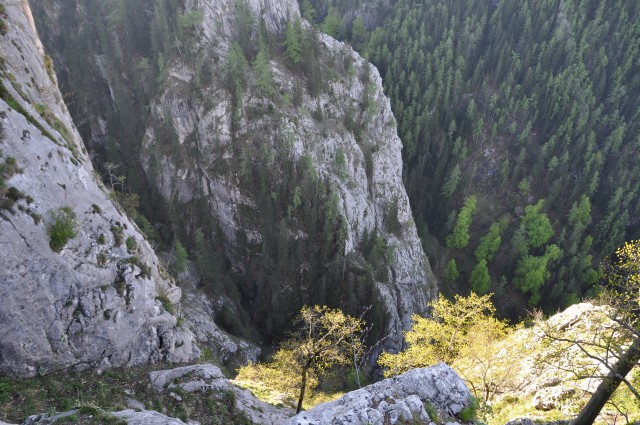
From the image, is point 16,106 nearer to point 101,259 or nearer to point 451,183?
point 101,259

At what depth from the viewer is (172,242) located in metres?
63.1

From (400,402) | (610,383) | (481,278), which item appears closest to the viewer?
(400,402)

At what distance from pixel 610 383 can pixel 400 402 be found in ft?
31.5

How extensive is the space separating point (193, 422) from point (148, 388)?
3981mm

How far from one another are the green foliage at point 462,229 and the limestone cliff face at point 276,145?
1878cm

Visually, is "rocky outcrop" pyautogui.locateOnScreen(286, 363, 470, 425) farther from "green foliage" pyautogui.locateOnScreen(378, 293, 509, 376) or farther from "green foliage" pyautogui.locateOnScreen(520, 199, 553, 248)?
"green foliage" pyautogui.locateOnScreen(520, 199, 553, 248)

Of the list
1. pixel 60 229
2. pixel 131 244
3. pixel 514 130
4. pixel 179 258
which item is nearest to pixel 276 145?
pixel 179 258

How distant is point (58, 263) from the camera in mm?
18844

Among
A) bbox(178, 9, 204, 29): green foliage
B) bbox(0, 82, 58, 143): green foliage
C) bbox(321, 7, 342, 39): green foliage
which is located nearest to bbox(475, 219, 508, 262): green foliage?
bbox(321, 7, 342, 39): green foliage

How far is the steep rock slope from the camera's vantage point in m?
62.7

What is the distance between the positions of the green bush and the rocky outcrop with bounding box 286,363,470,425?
15.5 meters

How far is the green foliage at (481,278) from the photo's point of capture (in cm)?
7775

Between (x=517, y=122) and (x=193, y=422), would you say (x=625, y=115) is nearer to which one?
(x=517, y=122)

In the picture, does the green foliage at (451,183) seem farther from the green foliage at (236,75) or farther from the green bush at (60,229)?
the green bush at (60,229)
